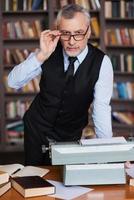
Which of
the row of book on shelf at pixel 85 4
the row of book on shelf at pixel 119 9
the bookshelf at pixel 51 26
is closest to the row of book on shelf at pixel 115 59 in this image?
the bookshelf at pixel 51 26

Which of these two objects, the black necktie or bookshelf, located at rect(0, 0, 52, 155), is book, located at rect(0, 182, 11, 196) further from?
bookshelf, located at rect(0, 0, 52, 155)

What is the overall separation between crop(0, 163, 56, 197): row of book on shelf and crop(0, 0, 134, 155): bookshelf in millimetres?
3136

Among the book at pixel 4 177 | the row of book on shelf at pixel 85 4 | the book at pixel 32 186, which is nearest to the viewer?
the book at pixel 32 186

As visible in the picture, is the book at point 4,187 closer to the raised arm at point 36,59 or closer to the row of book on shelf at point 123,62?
the raised arm at point 36,59

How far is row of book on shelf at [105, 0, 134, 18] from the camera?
16.5 feet

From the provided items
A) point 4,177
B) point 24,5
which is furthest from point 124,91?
point 4,177

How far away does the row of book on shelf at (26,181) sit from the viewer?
1626 millimetres

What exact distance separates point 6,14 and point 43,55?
123 inches

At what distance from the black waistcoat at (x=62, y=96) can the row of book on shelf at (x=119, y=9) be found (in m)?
2.76

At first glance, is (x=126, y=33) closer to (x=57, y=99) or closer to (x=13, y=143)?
(x=13, y=143)

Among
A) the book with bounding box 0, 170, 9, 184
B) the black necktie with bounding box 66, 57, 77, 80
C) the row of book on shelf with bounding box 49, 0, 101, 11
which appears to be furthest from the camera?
the row of book on shelf with bounding box 49, 0, 101, 11

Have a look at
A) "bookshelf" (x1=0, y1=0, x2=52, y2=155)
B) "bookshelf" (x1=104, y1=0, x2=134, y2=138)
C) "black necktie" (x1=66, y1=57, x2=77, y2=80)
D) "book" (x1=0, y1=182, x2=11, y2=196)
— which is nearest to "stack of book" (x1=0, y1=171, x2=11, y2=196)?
"book" (x1=0, y1=182, x2=11, y2=196)

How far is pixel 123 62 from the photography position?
16.8 ft

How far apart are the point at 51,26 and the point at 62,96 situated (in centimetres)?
277
